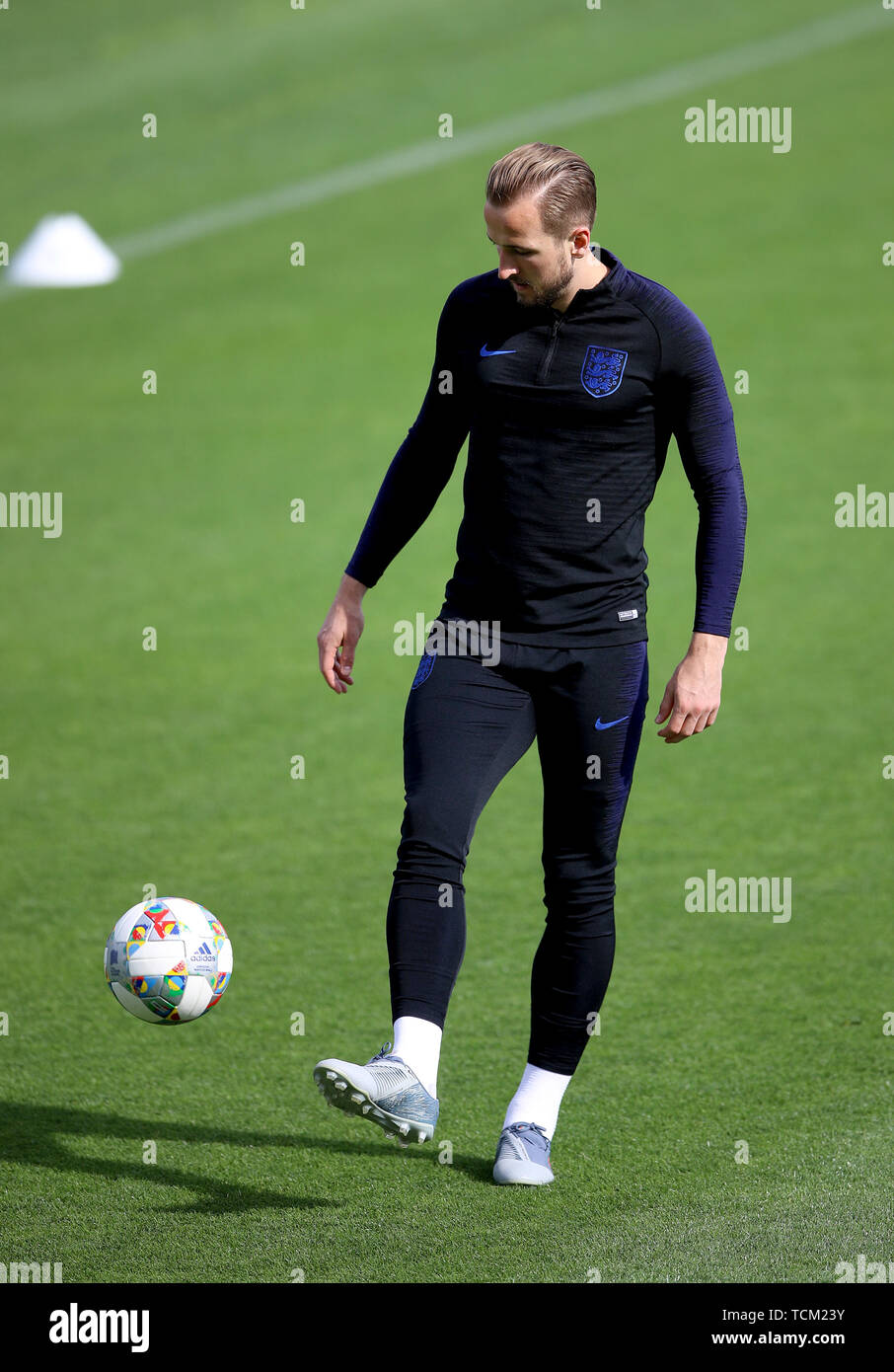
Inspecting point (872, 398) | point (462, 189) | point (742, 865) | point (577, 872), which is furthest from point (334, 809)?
point (462, 189)

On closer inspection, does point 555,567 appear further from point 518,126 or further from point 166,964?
point 518,126

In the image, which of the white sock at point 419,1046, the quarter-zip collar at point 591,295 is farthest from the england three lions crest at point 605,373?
the white sock at point 419,1046

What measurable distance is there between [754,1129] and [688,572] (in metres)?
6.14

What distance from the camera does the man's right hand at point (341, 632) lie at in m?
3.98

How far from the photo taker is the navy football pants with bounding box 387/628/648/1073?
11.8 ft

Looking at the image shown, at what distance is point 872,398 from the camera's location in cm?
1233

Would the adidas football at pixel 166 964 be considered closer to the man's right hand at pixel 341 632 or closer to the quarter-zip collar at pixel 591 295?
the man's right hand at pixel 341 632

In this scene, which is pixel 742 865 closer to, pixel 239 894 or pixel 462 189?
pixel 239 894

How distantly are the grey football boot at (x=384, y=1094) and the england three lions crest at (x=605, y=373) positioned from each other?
1.44m

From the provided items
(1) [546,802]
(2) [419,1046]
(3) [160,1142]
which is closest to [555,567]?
(1) [546,802]

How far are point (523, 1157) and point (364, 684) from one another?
4.81 m

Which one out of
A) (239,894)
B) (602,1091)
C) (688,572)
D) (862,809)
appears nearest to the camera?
(602,1091)

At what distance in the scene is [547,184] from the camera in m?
3.46

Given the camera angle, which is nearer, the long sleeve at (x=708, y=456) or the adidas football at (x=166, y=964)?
the long sleeve at (x=708, y=456)
